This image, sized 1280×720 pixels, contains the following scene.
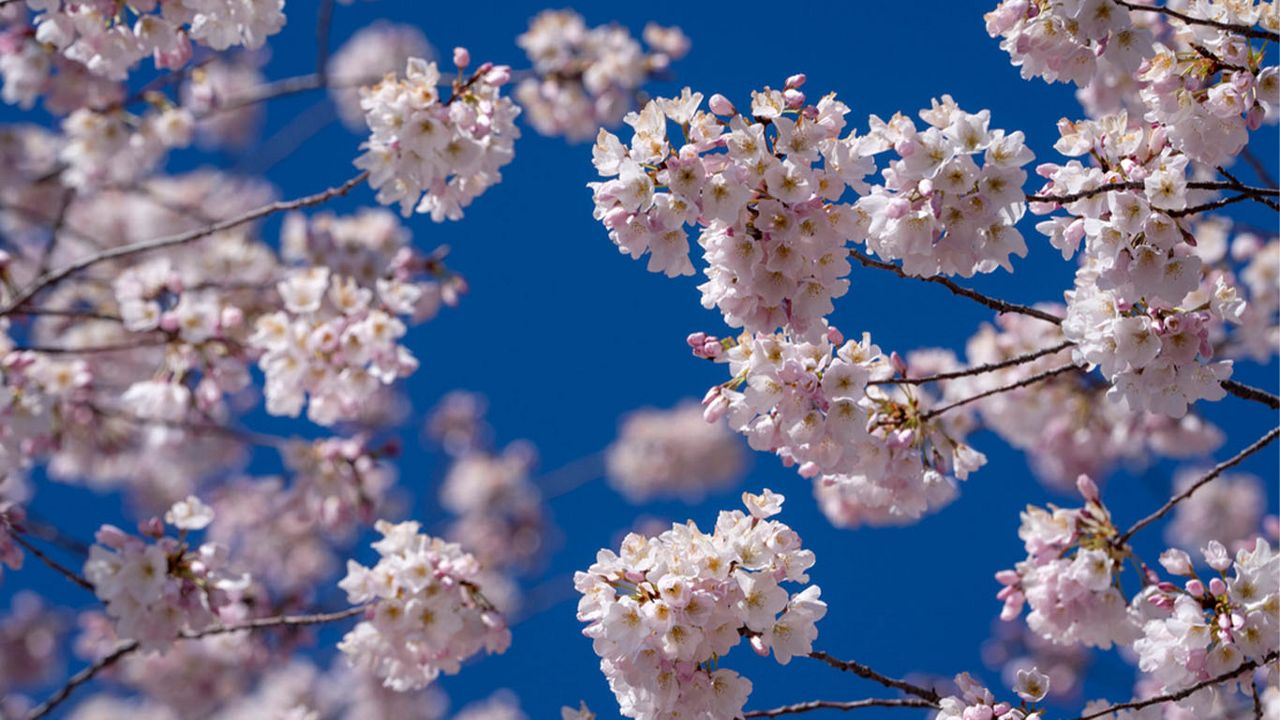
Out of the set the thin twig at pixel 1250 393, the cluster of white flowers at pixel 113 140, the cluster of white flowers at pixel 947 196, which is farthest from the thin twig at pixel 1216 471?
the cluster of white flowers at pixel 113 140

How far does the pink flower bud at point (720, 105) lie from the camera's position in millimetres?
3227

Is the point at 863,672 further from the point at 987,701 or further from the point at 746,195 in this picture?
the point at 746,195

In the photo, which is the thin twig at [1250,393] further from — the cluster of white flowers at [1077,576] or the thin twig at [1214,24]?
the thin twig at [1214,24]

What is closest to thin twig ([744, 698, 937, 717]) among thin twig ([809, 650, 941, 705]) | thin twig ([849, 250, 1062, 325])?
thin twig ([809, 650, 941, 705])

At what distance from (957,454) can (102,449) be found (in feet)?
18.7

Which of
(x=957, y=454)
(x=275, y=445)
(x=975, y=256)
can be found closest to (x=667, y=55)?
(x=275, y=445)

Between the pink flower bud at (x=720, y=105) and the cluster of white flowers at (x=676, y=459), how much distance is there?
11183 mm

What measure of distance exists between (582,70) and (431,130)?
299 centimetres

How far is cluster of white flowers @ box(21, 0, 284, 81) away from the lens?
4473mm

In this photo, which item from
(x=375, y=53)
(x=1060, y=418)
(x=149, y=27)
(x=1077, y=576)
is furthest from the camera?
(x=375, y=53)

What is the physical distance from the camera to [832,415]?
3.60 m

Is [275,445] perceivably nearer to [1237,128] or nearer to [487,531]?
[1237,128]

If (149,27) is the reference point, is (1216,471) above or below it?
below

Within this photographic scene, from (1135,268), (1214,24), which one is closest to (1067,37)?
(1214,24)
